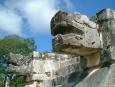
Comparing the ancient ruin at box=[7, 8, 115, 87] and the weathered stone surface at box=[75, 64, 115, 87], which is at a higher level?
the ancient ruin at box=[7, 8, 115, 87]

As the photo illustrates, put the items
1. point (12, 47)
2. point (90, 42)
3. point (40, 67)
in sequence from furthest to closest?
point (12, 47), point (40, 67), point (90, 42)

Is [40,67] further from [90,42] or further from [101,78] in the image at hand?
[101,78]

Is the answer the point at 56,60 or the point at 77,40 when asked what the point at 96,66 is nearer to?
the point at 77,40

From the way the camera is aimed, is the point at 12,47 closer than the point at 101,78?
No

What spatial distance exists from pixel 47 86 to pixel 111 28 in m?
3.86

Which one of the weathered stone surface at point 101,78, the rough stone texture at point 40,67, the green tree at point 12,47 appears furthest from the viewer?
the green tree at point 12,47

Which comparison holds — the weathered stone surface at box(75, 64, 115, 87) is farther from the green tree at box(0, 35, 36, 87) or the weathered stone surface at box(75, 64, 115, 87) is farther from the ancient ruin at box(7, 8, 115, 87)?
the green tree at box(0, 35, 36, 87)

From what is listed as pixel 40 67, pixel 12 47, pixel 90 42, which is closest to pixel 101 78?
pixel 90 42

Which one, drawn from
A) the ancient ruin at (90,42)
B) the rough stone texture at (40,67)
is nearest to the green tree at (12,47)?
the rough stone texture at (40,67)

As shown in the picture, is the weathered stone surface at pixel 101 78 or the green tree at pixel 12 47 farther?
the green tree at pixel 12 47

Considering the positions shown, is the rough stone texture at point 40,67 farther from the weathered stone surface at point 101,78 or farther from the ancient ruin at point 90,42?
the weathered stone surface at point 101,78

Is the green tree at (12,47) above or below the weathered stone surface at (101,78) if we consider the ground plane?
above

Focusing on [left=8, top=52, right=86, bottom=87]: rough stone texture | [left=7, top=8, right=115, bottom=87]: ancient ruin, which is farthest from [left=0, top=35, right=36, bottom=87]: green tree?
[left=7, top=8, right=115, bottom=87]: ancient ruin

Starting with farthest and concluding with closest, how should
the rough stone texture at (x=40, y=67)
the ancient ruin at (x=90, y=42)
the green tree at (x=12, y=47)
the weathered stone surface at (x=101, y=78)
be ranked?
the green tree at (x=12, y=47) < the rough stone texture at (x=40, y=67) < the ancient ruin at (x=90, y=42) < the weathered stone surface at (x=101, y=78)
